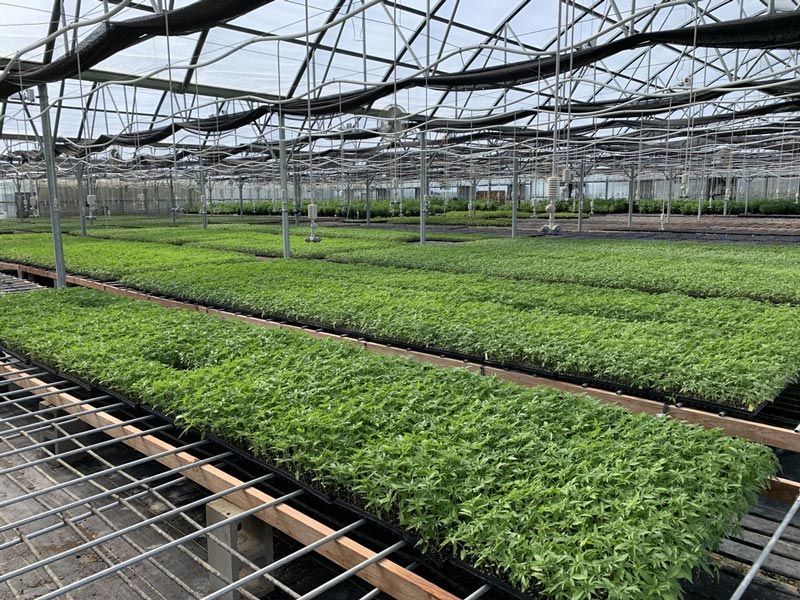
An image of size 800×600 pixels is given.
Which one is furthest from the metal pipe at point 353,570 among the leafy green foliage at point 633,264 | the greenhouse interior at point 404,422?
the leafy green foliage at point 633,264

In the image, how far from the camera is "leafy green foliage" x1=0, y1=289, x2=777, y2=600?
256 centimetres

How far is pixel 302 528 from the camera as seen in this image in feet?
10.1

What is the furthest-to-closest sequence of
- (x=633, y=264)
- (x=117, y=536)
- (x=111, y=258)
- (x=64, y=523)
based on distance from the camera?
(x=111, y=258) → (x=633, y=264) → (x=64, y=523) → (x=117, y=536)

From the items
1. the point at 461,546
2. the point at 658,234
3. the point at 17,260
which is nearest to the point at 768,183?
the point at 658,234

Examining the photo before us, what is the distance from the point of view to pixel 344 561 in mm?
2883

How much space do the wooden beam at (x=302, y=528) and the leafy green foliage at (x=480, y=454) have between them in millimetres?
213

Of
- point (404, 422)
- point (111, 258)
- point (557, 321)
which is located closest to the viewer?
point (404, 422)

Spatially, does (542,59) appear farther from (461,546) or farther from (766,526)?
(461,546)

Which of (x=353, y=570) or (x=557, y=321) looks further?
(x=557, y=321)

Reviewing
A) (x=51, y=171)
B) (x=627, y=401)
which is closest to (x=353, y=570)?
(x=627, y=401)

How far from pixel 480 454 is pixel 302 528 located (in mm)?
1021

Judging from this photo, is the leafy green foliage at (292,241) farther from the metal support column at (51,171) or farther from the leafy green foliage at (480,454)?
the leafy green foliage at (480,454)

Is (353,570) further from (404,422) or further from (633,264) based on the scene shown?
(633,264)

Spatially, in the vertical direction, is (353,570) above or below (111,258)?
below
